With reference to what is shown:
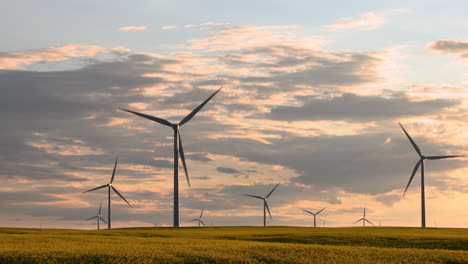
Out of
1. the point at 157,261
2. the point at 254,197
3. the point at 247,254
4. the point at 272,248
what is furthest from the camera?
the point at 254,197

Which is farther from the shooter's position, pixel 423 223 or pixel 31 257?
pixel 423 223

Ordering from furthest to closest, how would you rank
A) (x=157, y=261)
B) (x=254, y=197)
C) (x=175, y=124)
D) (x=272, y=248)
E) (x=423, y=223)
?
1. (x=254, y=197)
2. (x=423, y=223)
3. (x=175, y=124)
4. (x=272, y=248)
5. (x=157, y=261)

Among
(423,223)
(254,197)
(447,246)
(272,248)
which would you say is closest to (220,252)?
(272,248)

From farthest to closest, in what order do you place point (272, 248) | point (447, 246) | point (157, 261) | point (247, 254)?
point (447, 246), point (272, 248), point (247, 254), point (157, 261)

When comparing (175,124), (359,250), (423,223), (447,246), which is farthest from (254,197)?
(359,250)

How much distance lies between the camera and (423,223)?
401ft

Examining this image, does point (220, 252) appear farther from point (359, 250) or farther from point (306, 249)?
point (359, 250)

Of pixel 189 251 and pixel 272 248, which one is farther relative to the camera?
pixel 272 248

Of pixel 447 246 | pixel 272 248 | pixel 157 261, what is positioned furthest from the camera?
pixel 447 246

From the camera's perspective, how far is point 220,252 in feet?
154

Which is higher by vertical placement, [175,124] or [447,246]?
[175,124]

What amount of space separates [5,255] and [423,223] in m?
95.3

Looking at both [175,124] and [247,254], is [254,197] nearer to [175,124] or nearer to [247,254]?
[175,124]

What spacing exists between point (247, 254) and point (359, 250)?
11.3 metres
